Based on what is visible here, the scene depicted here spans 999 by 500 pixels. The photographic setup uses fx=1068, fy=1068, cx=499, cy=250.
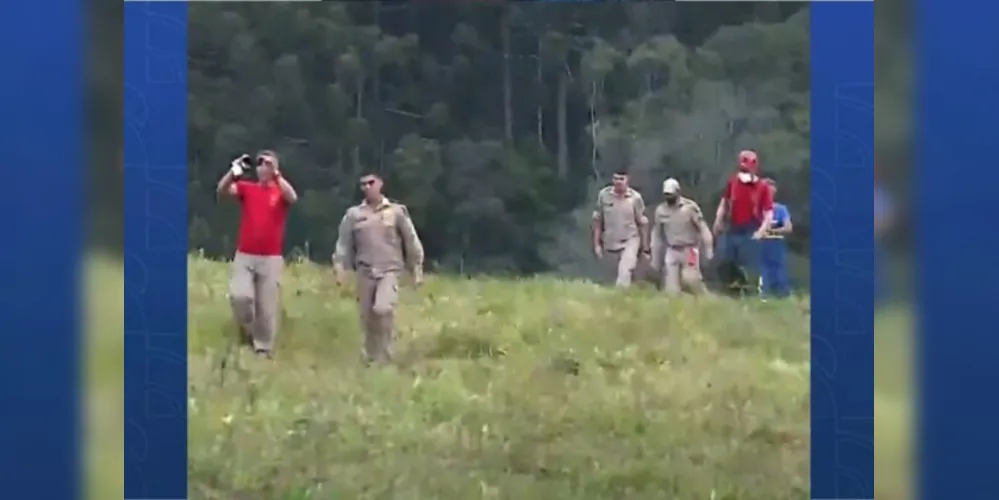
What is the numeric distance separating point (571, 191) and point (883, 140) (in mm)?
728

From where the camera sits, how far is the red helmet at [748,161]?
253 cm

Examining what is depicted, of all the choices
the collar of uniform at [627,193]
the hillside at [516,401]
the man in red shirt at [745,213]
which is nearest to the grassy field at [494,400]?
the hillside at [516,401]

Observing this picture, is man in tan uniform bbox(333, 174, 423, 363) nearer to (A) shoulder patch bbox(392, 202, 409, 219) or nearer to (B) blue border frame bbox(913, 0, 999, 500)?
(A) shoulder patch bbox(392, 202, 409, 219)

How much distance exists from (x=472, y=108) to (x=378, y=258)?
43 cm

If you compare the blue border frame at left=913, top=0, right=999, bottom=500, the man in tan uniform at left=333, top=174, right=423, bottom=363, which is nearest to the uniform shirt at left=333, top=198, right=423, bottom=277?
the man in tan uniform at left=333, top=174, right=423, bottom=363

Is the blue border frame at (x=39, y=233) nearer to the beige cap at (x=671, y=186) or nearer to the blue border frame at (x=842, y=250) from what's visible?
the beige cap at (x=671, y=186)

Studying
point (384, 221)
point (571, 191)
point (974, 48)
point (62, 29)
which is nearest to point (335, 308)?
point (384, 221)

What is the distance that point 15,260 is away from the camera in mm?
2469

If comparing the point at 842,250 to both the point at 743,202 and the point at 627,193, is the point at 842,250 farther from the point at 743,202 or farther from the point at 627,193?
the point at 627,193

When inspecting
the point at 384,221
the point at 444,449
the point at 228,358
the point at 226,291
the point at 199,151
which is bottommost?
the point at 444,449

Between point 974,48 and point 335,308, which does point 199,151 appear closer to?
point 335,308

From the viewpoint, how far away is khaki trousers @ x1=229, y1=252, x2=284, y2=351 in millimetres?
2566

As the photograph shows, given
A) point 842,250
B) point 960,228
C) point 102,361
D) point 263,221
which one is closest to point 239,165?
point 263,221

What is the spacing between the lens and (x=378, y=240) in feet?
A: 8.51
